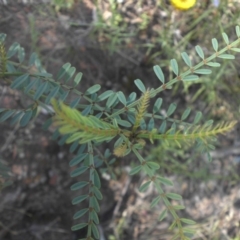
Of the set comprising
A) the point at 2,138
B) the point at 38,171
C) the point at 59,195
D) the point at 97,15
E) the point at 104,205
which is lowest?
the point at 104,205

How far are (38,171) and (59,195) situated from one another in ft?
0.48

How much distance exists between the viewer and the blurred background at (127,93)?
1.73 metres

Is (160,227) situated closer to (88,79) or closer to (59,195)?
(59,195)

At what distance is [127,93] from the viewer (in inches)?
74.5

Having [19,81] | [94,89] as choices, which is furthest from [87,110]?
[19,81]

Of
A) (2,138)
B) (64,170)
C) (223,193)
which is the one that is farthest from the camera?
(223,193)

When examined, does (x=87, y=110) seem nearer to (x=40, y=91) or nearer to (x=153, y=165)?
(x=40, y=91)

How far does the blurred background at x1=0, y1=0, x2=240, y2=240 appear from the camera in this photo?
5.67 ft

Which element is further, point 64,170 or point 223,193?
point 223,193

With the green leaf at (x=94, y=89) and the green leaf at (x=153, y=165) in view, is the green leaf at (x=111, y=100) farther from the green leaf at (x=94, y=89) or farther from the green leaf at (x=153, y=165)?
the green leaf at (x=153, y=165)

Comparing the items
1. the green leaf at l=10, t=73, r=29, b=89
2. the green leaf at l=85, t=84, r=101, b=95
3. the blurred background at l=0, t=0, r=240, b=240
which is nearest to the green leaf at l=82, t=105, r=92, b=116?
the green leaf at l=85, t=84, r=101, b=95

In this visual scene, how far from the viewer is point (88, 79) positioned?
1832 millimetres

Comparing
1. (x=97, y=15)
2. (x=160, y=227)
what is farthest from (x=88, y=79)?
(x=160, y=227)

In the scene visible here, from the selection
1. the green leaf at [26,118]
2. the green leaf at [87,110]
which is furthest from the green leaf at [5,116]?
the green leaf at [87,110]
